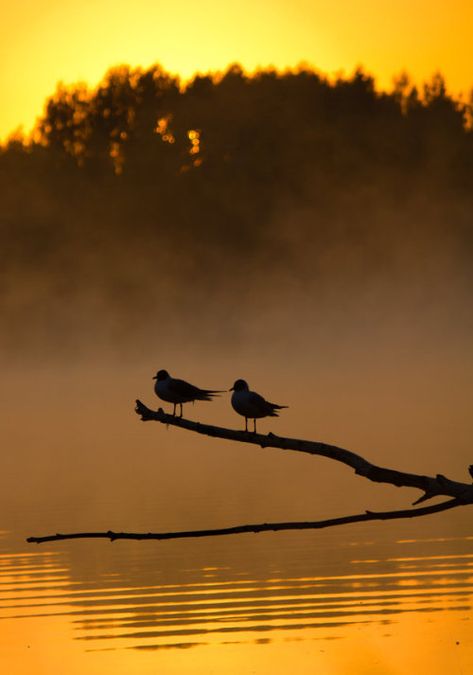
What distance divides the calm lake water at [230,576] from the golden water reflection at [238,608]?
0.02 metres

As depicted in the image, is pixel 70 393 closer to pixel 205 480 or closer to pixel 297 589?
Result: pixel 205 480

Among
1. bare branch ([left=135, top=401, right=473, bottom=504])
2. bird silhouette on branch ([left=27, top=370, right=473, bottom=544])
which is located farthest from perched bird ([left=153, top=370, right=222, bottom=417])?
bare branch ([left=135, top=401, right=473, bottom=504])

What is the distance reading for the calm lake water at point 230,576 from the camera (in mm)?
16781

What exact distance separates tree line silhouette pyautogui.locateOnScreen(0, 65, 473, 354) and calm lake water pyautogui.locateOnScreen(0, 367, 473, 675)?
103099 mm

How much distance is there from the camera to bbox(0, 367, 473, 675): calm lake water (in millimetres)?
16781

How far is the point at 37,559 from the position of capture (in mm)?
23344

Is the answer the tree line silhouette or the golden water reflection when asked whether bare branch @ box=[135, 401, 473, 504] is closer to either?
the golden water reflection

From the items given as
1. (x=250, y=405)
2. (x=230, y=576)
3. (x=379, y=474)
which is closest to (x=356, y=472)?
(x=379, y=474)

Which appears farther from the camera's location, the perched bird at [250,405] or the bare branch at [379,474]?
the perched bird at [250,405]

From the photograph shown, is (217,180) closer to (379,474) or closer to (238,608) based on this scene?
(238,608)

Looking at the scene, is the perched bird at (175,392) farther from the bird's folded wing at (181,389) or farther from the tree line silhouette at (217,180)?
the tree line silhouette at (217,180)

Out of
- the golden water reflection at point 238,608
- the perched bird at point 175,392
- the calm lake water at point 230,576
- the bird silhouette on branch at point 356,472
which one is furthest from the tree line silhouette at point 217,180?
Result: the bird silhouette on branch at point 356,472

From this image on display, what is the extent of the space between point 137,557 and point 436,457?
16.0 meters

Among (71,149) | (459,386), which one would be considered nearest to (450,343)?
(71,149)
